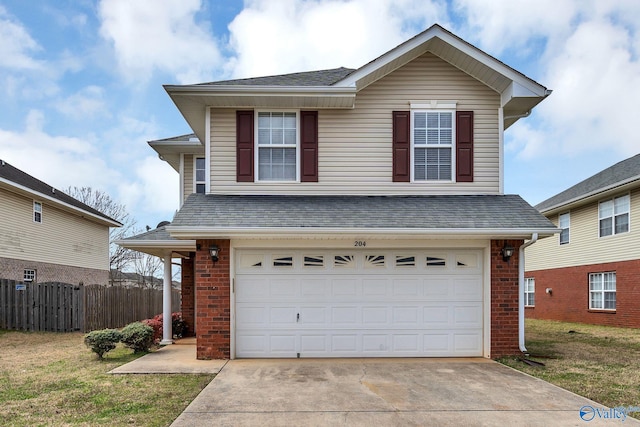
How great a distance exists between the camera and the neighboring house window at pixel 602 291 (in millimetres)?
16859

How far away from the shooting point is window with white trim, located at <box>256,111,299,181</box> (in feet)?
33.0

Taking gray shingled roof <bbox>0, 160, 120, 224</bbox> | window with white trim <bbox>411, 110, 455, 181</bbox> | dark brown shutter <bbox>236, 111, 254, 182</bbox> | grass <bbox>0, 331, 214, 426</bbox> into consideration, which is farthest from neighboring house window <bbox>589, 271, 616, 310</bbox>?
gray shingled roof <bbox>0, 160, 120, 224</bbox>

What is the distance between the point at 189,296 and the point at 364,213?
21.5ft

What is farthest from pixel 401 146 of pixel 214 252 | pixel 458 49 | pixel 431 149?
pixel 214 252

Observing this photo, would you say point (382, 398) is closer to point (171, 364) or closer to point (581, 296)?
point (171, 364)

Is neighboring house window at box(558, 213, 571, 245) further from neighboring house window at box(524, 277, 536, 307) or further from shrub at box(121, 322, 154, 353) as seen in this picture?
shrub at box(121, 322, 154, 353)

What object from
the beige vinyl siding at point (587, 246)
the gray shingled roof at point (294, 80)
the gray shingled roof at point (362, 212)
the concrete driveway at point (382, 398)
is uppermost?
the gray shingled roof at point (294, 80)

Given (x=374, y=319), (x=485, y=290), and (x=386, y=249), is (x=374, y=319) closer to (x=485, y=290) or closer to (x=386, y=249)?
(x=386, y=249)

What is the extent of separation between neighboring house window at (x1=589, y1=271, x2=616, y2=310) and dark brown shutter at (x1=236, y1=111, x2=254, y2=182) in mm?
14232

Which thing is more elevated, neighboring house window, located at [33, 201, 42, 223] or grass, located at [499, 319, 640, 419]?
neighboring house window, located at [33, 201, 42, 223]

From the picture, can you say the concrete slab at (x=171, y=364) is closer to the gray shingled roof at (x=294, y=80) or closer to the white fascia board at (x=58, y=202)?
the gray shingled roof at (x=294, y=80)

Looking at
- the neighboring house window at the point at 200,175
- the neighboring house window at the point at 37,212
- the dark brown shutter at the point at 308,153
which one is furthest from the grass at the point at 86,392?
the neighboring house window at the point at 37,212

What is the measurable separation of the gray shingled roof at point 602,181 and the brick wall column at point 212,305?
43.3 feet

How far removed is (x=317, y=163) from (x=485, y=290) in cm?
437
